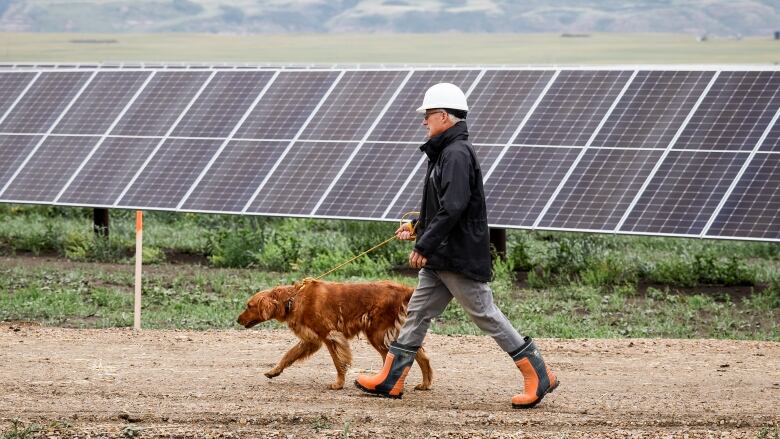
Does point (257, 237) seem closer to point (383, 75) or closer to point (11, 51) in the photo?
point (383, 75)

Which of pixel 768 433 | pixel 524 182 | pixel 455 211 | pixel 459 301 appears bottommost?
pixel 768 433

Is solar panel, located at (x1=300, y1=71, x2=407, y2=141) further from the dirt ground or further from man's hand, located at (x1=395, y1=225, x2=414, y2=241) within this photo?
man's hand, located at (x1=395, y1=225, x2=414, y2=241)

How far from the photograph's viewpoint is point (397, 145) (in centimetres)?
1742

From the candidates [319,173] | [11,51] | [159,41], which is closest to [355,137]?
[319,173]

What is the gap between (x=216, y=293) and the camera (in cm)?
1539

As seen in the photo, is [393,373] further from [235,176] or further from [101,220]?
[101,220]

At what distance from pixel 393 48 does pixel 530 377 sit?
98212 millimetres

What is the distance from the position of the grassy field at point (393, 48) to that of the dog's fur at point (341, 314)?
6753 cm

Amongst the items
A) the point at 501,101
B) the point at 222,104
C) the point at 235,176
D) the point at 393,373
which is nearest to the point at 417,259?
the point at 393,373

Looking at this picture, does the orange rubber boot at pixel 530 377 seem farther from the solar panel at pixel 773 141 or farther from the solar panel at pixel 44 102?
the solar panel at pixel 44 102

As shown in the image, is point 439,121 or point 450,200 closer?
point 450,200

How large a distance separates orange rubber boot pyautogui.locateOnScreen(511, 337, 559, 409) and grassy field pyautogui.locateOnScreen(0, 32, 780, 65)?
6830cm

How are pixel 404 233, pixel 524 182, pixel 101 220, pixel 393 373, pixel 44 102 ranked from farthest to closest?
1. pixel 44 102
2. pixel 101 220
3. pixel 524 182
4. pixel 404 233
5. pixel 393 373

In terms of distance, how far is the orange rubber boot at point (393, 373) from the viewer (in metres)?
9.49
